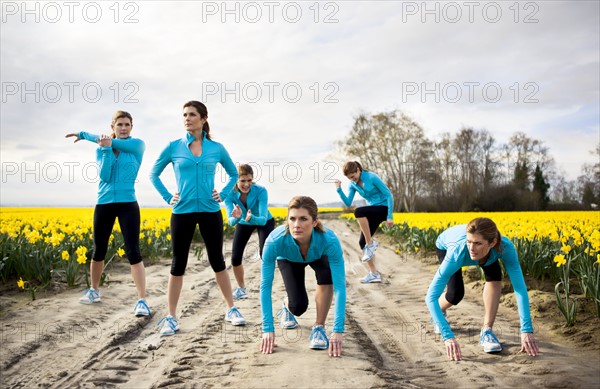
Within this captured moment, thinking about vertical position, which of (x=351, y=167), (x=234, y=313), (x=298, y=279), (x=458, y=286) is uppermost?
(x=351, y=167)

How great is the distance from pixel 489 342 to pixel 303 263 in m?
1.74

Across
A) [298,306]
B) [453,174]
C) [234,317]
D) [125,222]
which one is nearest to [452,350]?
[298,306]

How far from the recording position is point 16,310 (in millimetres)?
5254

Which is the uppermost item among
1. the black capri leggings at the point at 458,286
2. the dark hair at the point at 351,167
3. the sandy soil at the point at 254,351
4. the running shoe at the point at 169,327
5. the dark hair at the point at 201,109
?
the dark hair at the point at 201,109

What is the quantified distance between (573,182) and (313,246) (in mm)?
51990

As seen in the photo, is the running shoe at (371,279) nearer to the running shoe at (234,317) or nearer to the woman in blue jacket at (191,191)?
the running shoe at (234,317)

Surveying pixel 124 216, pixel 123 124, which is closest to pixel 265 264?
pixel 124 216

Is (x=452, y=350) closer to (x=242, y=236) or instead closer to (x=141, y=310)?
(x=242, y=236)

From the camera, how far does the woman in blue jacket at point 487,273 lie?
3.68 m

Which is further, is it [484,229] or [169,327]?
[169,327]

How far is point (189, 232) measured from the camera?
4.46m

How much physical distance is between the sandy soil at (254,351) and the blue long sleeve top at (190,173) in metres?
1.26

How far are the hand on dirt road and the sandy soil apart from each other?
0.08 metres

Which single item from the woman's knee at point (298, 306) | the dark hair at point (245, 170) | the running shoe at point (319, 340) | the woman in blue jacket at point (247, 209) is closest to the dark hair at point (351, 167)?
the woman in blue jacket at point (247, 209)
